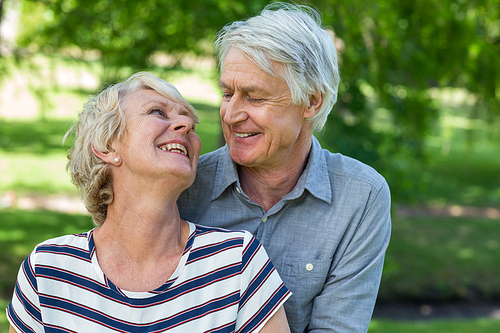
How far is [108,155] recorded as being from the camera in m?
1.96

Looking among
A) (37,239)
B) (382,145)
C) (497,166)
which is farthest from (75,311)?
(497,166)

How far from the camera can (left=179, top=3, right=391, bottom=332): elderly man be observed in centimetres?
206

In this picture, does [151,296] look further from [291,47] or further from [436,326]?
[436,326]

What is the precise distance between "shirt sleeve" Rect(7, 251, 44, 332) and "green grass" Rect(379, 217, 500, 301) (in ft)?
17.1

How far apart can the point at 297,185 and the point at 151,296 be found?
79 cm

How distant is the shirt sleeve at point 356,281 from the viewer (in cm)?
204

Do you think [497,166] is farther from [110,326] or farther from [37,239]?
[110,326]

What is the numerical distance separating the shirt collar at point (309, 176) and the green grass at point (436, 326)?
3841 mm

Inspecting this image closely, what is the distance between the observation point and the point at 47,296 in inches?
72.7

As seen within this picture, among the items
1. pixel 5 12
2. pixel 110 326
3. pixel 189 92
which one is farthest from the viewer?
pixel 189 92

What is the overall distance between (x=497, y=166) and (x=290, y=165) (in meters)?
15.6

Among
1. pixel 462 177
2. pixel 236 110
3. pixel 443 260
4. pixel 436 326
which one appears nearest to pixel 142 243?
pixel 236 110

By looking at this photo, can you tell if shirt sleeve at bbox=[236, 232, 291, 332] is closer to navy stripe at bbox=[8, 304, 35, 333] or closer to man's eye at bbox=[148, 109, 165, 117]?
man's eye at bbox=[148, 109, 165, 117]

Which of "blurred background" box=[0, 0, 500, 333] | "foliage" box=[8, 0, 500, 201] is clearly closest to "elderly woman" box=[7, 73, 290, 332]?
"blurred background" box=[0, 0, 500, 333]
